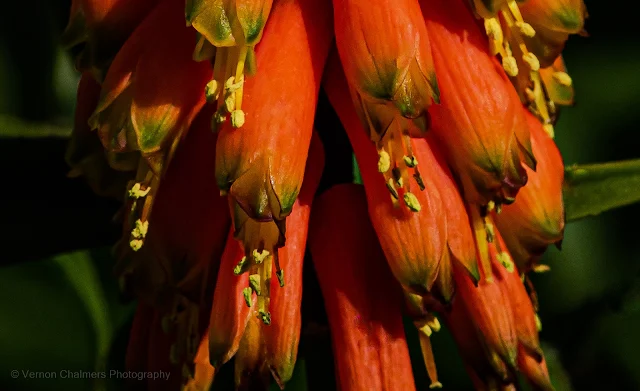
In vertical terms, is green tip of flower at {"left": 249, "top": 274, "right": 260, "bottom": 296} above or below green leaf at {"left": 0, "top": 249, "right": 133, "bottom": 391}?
above

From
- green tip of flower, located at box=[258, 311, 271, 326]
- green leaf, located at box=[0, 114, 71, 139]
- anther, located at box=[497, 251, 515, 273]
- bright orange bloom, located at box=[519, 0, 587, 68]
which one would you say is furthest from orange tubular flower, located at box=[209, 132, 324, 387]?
green leaf, located at box=[0, 114, 71, 139]

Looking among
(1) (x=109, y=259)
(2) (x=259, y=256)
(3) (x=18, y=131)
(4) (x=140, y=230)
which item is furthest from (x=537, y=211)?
(1) (x=109, y=259)

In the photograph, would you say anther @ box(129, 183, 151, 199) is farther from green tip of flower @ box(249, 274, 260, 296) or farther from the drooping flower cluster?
green tip of flower @ box(249, 274, 260, 296)

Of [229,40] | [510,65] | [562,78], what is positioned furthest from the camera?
[562,78]

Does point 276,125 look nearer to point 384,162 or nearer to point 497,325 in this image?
point 384,162

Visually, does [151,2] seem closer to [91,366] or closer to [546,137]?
[546,137]

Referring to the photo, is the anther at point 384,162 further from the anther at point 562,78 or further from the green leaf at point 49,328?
the green leaf at point 49,328

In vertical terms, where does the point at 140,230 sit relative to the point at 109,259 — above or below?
above
